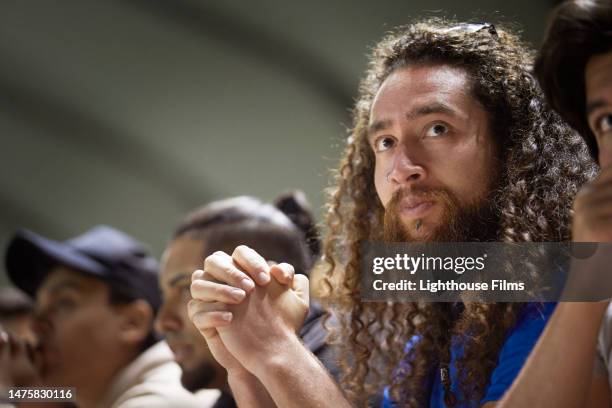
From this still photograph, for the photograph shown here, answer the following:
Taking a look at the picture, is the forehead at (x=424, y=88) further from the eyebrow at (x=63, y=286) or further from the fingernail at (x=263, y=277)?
the eyebrow at (x=63, y=286)

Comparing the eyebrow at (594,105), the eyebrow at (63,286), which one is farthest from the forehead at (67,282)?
the eyebrow at (594,105)

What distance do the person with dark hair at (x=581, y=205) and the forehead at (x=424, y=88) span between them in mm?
95

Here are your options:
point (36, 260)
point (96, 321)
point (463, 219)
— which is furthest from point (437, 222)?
point (36, 260)

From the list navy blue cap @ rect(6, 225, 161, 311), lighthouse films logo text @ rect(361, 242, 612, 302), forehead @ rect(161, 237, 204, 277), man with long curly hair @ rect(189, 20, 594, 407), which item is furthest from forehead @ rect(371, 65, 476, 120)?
navy blue cap @ rect(6, 225, 161, 311)

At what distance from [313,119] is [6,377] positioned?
19.2 inches

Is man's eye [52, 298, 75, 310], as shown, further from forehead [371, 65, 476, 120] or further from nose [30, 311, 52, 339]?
forehead [371, 65, 476, 120]

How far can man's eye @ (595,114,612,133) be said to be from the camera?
23.0 inches

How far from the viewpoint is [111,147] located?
1.29 metres

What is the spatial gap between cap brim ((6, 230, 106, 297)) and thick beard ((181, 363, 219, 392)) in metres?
0.32

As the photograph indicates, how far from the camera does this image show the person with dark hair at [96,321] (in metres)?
0.97

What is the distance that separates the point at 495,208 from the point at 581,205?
14 centimetres

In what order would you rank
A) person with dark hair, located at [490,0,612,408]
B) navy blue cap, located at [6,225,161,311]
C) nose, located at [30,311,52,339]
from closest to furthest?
1. person with dark hair, located at [490,0,612,408]
2. nose, located at [30,311,52,339]
3. navy blue cap, located at [6,225,161,311]

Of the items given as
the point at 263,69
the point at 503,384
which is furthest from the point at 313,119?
the point at 503,384

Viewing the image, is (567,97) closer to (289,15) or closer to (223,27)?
(289,15)
